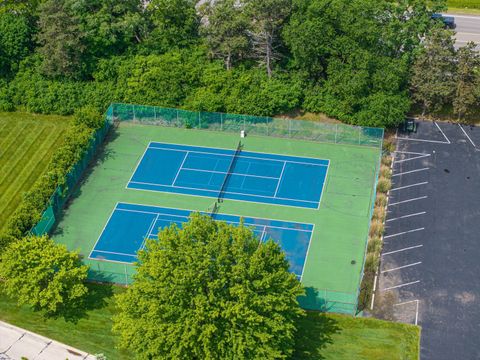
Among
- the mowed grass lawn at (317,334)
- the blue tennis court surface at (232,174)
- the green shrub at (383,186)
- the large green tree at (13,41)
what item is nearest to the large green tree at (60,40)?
the large green tree at (13,41)

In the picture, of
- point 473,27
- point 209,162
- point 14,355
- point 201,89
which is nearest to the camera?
point 14,355

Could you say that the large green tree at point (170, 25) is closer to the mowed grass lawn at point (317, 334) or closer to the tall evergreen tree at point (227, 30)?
the tall evergreen tree at point (227, 30)

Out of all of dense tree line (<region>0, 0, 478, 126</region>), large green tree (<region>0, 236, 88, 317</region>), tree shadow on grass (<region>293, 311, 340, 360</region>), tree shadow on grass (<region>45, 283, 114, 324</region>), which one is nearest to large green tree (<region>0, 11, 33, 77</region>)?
dense tree line (<region>0, 0, 478, 126</region>)

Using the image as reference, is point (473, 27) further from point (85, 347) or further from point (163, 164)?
point (85, 347)

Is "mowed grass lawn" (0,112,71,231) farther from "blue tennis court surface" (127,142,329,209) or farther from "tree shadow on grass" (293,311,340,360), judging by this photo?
"tree shadow on grass" (293,311,340,360)

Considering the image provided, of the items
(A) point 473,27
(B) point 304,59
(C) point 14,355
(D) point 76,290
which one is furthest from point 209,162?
(A) point 473,27
